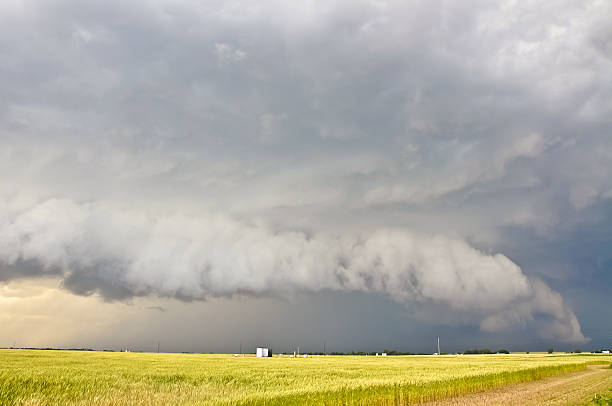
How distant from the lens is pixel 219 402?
19375mm

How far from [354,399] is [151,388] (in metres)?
13.3

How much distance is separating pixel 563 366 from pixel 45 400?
69032mm

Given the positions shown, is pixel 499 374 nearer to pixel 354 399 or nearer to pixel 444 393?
pixel 444 393

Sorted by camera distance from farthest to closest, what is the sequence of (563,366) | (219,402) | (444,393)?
(563,366)
(444,393)
(219,402)

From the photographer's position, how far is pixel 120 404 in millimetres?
20562

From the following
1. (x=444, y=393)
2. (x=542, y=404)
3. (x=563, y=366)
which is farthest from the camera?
(x=563, y=366)

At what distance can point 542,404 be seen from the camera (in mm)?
25828

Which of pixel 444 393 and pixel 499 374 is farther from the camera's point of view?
pixel 499 374

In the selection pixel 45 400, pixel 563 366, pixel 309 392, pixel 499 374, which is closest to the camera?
pixel 45 400

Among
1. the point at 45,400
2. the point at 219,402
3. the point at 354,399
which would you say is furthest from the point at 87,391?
the point at 354,399

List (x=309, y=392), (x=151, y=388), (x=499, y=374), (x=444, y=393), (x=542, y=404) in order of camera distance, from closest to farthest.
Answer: (x=309, y=392)
(x=542, y=404)
(x=151, y=388)
(x=444, y=393)
(x=499, y=374)

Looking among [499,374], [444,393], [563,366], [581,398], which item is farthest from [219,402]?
[563,366]

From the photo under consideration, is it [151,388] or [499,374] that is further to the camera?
[499,374]

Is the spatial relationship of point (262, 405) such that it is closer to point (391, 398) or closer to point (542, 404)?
point (391, 398)
